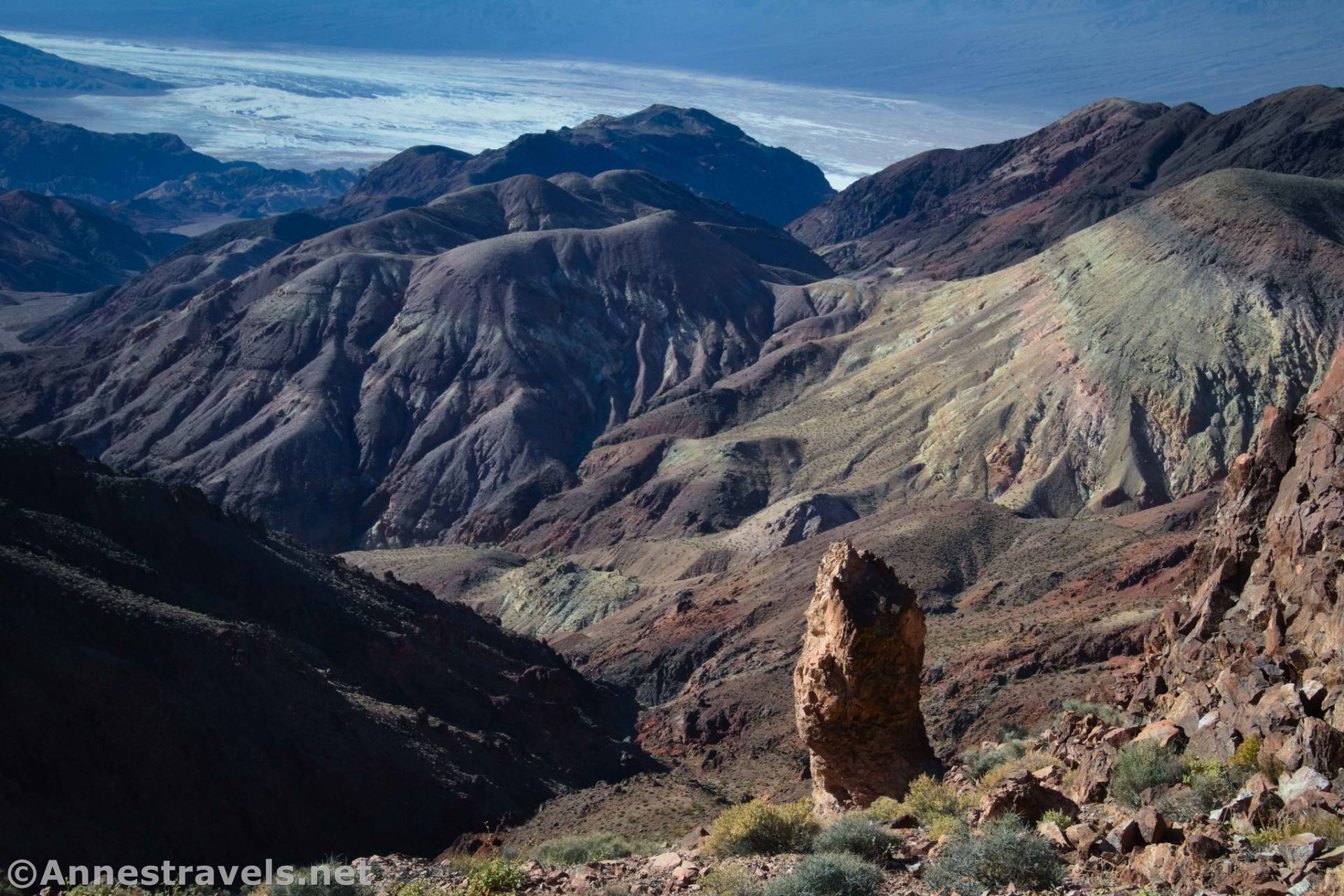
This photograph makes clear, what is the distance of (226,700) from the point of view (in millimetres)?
27109

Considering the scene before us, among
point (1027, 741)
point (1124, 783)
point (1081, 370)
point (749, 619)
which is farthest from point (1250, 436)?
point (1124, 783)

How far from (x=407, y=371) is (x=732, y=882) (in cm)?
7873

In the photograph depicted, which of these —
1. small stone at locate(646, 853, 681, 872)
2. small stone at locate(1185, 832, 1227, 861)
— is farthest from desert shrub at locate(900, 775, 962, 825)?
small stone at locate(1185, 832, 1227, 861)

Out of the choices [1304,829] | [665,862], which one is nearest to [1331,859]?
[1304,829]

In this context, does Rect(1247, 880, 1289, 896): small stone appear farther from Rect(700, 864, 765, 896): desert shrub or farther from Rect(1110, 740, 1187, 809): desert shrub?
Rect(700, 864, 765, 896): desert shrub

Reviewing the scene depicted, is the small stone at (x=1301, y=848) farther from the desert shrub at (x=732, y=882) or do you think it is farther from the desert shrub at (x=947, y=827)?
the desert shrub at (x=732, y=882)

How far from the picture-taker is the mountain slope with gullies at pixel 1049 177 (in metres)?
121

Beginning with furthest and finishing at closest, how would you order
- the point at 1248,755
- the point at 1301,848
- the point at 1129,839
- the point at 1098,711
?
the point at 1098,711, the point at 1248,755, the point at 1129,839, the point at 1301,848

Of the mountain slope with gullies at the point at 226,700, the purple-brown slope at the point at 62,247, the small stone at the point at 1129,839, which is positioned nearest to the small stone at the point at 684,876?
the small stone at the point at 1129,839

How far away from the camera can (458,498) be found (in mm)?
79562

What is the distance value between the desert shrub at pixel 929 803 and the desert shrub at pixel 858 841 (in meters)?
1.38

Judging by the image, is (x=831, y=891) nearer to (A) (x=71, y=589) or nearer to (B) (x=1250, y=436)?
(A) (x=71, y=589)

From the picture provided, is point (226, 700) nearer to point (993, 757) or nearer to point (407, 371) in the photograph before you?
point (993, 757)

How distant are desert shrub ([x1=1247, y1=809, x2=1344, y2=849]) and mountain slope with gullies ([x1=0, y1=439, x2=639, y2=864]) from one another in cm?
1783
